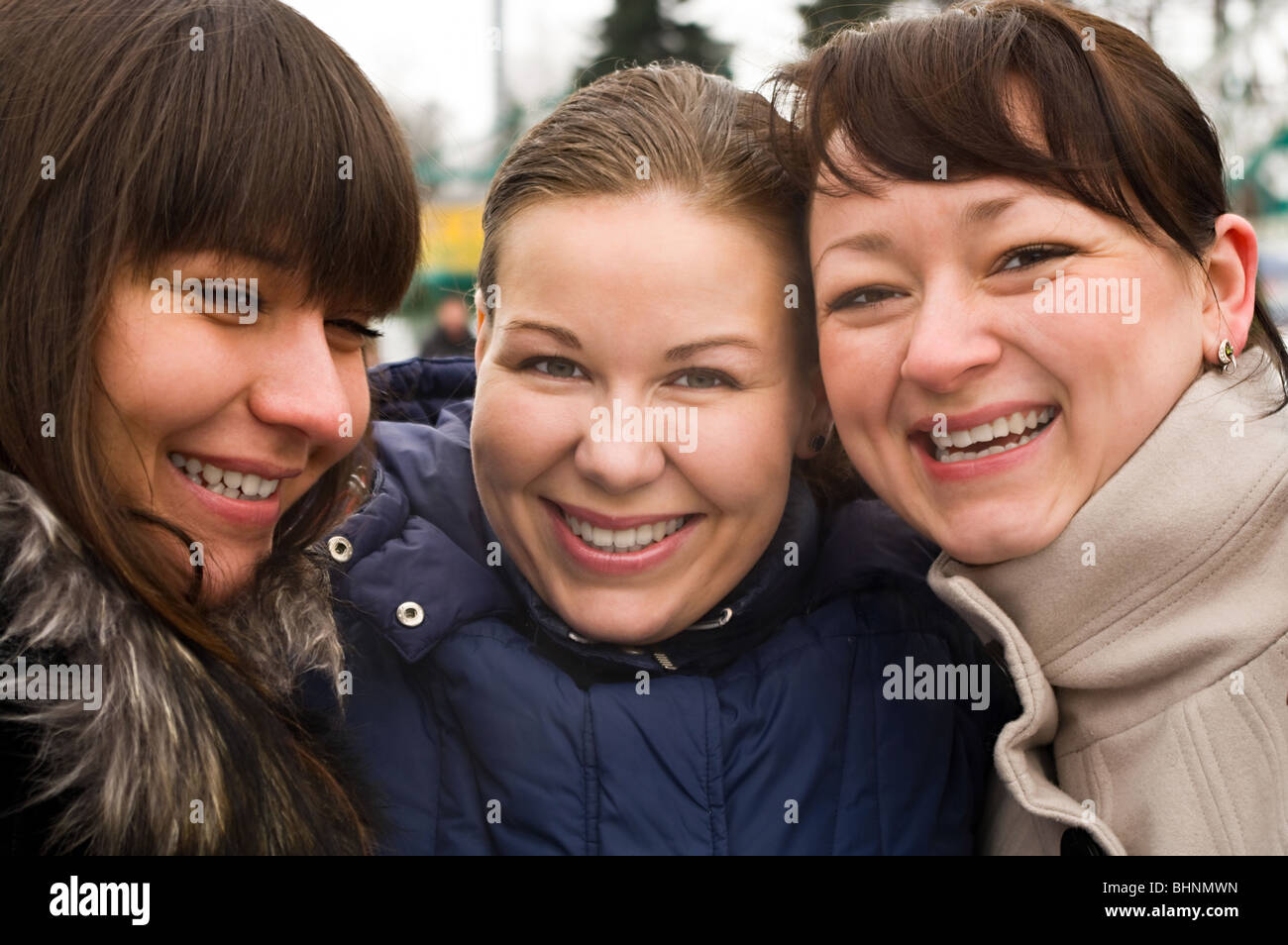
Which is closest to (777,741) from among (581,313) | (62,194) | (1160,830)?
(1160,830)

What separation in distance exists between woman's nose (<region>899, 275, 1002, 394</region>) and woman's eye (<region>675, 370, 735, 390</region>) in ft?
0.99

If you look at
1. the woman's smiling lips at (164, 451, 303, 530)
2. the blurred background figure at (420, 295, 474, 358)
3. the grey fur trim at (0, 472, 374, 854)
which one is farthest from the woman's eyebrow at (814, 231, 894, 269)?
the blurred background figure at (420, 295, 474, 358)

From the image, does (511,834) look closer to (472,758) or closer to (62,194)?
(472,758)

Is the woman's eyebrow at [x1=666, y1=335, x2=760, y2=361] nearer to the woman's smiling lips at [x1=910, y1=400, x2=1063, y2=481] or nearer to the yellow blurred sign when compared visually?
the woman's smiling lips at [x1=910, y1=400, x2=1063, y2=481]

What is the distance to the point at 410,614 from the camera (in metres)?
1.95

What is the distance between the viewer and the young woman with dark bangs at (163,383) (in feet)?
4.91

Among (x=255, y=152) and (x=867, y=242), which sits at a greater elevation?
(x=255, y=152)

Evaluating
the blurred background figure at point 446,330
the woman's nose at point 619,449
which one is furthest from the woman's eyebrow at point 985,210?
the blurred background figure at point 446,330

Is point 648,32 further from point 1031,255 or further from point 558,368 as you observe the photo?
point 1031,255

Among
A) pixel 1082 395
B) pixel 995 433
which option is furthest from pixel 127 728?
pixel 1082 395

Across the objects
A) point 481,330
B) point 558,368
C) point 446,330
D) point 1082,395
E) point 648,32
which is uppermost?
point 648,32

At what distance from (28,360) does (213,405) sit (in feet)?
0.78

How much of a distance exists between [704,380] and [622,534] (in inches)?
11.5

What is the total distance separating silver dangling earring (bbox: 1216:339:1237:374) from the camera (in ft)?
6.04
